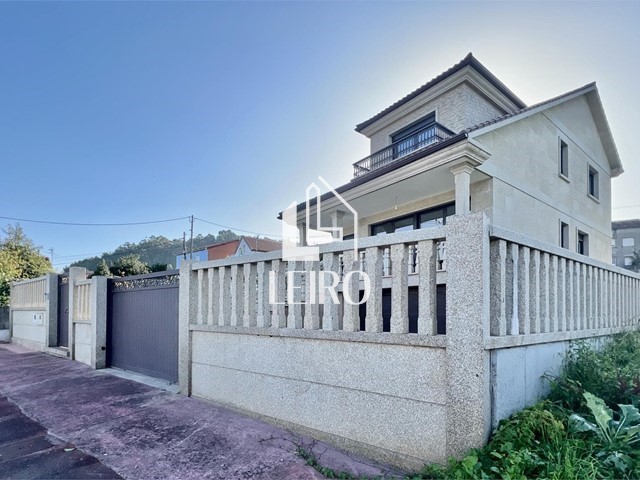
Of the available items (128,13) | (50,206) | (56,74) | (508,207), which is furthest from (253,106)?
(50,206)

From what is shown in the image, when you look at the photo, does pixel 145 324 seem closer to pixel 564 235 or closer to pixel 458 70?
pixel 458 70

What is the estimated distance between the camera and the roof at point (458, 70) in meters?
9.50

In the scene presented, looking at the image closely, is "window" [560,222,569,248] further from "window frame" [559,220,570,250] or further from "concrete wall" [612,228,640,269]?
"concrete wall" [612,228,640,269]

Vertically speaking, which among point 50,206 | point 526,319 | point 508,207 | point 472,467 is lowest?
point 472,467

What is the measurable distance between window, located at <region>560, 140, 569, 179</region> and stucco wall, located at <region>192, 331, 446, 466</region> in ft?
34.5

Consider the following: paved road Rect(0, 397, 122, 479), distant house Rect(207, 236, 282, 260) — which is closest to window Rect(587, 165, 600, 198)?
paved road Rect(0, 397, 122, 479)

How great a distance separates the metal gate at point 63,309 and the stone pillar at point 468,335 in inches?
427

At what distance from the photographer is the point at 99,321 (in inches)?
300

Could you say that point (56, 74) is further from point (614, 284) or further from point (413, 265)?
point (614, 284)

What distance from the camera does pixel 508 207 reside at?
816 cm

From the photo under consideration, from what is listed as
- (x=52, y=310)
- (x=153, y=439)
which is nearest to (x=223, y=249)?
(x=52, y=310)

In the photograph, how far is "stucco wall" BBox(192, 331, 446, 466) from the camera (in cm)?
270

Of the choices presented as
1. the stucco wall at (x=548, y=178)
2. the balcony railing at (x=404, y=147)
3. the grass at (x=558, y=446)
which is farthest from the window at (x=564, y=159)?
the grass at (x=558, y=446)

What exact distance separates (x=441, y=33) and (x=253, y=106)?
447cm
